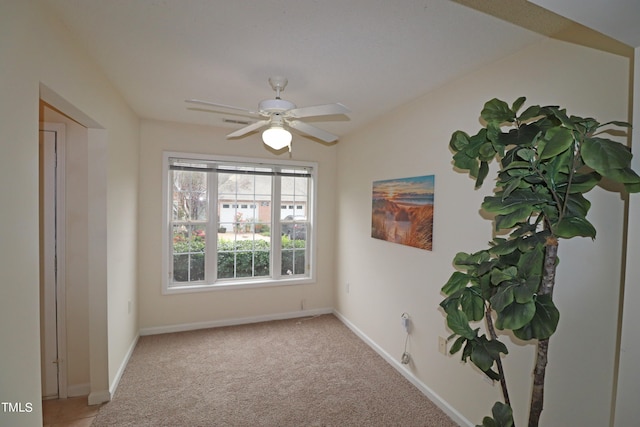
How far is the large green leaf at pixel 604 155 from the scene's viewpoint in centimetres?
89

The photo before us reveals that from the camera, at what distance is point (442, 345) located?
92.1 inches

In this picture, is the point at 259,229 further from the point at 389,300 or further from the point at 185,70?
the point at 185,70

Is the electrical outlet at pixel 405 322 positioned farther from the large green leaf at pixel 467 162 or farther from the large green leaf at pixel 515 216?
the large green leaf at pixel 515 216

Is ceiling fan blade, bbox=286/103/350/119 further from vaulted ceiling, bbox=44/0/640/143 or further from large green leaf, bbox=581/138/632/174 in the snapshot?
large green leaf, bbox=581/138/632/174

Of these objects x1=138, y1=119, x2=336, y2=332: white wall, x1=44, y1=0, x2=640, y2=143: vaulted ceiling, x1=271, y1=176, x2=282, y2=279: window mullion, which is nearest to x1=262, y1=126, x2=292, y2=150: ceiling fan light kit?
x1=44, y1=0, x2=640, y2=143: vaulted ceiling

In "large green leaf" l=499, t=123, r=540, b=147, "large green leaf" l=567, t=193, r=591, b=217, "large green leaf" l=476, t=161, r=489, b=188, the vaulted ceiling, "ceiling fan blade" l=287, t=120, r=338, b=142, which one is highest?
the vaulted ceiling

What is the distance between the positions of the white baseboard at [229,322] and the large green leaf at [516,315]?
335 centimetres

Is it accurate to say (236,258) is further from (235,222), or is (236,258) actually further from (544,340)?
(544,340)

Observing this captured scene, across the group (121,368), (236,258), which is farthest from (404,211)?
(121,368)

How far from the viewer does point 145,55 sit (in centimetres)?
196

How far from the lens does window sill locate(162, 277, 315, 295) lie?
3609mm

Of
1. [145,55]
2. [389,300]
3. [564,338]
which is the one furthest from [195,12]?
[389,300]

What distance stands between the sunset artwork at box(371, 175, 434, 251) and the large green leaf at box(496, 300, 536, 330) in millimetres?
1419

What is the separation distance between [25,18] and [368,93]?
2.12 meters
